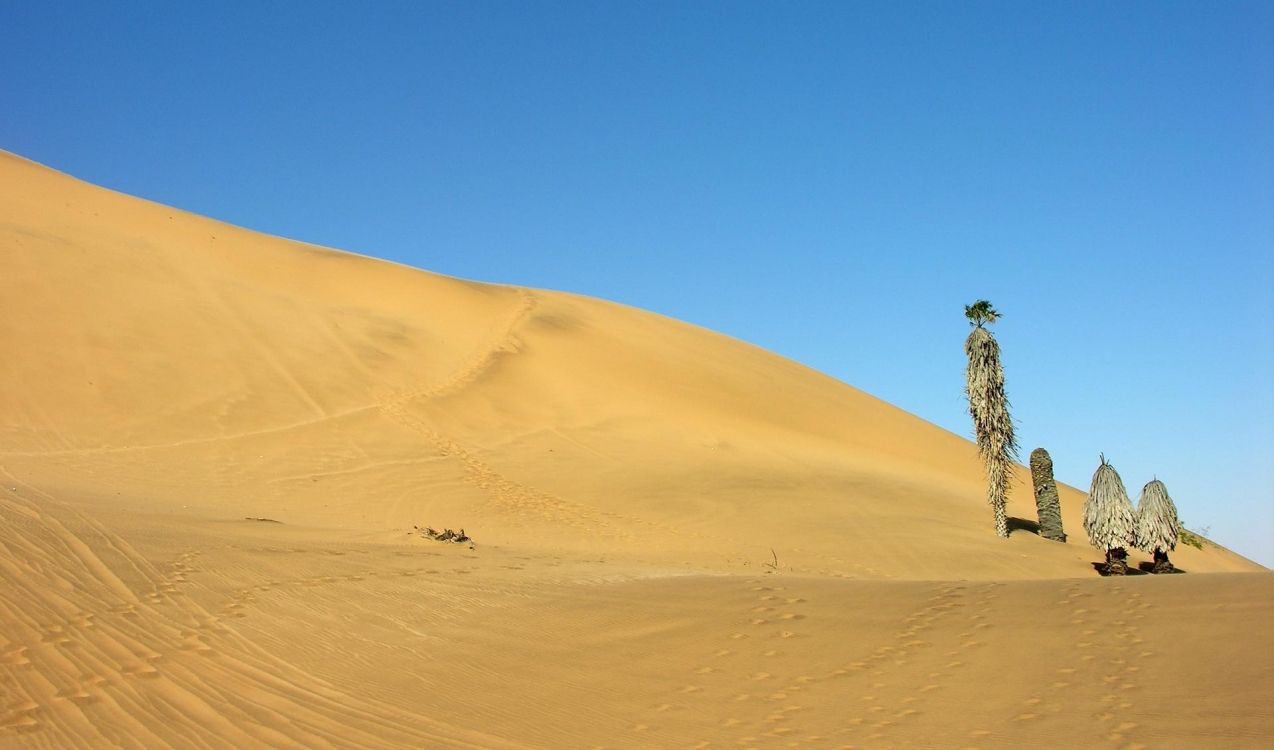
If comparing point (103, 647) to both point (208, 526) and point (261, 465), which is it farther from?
point (261, 465)

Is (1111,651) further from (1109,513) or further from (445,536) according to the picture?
(1109,513)

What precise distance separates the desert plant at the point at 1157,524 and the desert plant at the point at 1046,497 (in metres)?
6.44

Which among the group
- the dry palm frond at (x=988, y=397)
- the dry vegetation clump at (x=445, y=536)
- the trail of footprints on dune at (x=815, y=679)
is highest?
the dry palm frond at (x=988, y=397)

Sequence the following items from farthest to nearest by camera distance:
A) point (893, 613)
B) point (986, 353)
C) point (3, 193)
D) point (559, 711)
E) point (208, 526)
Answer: point (3, 193) → point (986, 353) → point (208, 526) → point (893, 613) → point (559, 711)

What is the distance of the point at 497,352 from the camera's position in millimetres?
32438

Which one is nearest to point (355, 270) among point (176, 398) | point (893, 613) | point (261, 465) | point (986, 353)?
point (176, 398)

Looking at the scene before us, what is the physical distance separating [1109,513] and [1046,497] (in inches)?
261

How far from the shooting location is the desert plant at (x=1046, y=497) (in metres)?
25.1

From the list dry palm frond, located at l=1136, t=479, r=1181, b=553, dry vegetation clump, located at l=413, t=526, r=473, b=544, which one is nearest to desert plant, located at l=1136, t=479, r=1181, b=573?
dry palm frond, located at l=1136, t=479, r=1181, b=553

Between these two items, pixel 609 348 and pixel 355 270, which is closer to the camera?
pixel 609 348

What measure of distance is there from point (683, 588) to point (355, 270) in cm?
2929

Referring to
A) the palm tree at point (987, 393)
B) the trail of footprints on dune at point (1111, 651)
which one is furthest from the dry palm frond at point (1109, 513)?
the trail of footprints on dune at point (1111, 651)

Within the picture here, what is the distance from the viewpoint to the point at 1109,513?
1880cm

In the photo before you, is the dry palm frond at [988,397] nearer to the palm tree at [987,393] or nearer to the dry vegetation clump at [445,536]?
the palm tree at [987,393]
